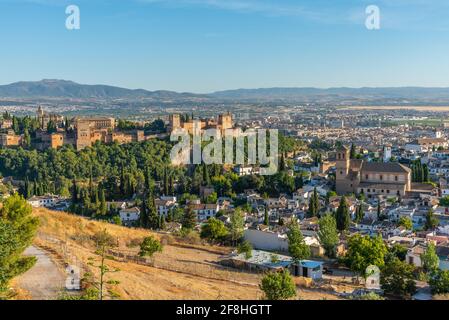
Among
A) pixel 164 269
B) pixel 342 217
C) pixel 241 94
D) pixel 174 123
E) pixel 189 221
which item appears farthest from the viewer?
pixel 241 94

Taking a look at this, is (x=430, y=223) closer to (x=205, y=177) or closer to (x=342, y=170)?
(x=342, y=170)

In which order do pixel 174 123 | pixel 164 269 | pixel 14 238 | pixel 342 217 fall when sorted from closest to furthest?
pixel 14 238
pixel 164 269
pixel 342 217
pixel 174 123

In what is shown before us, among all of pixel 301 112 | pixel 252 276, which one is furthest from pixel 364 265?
pixel 301 112

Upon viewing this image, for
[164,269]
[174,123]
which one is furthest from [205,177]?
[164,269]

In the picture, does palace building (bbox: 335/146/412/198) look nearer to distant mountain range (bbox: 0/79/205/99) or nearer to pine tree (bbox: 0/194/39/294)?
pine tree (bbox: 0/194/39/294)

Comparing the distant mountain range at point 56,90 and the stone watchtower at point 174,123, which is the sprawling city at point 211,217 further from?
the distant mountain range at point 56,90

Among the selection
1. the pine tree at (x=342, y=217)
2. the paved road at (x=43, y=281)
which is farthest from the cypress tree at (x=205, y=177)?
the paved road at (x=43, y=281)
